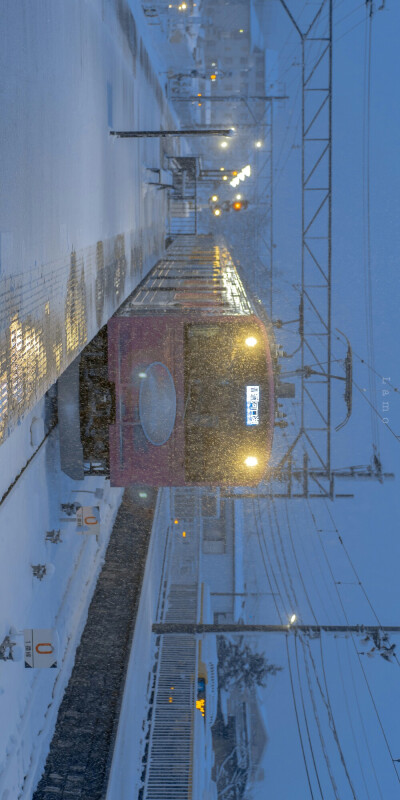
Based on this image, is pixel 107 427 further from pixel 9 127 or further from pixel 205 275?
pixel 205 275

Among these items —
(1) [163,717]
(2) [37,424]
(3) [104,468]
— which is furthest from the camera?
(1) [163,717]

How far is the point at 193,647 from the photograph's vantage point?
10523 millimetres

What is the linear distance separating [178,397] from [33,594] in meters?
1.99

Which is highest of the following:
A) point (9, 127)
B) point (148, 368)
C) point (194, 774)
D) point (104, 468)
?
point (9, 127)

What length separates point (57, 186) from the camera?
14.9 feet

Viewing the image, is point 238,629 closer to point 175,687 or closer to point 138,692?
point 175,687

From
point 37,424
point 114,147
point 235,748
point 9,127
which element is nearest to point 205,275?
point 114,147

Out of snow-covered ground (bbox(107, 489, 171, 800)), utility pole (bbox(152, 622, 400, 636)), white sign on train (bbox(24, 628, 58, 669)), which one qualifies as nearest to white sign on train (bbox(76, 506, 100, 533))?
white sign on train (bbox(24, 628, 58, 669))

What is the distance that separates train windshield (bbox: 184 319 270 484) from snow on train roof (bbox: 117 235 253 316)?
369 mm

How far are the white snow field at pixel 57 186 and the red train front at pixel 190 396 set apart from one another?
52 centimetres

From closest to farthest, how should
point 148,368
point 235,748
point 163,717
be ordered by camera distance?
point 148,368 → point 163,717 → point 235,748

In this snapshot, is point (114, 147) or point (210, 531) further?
point (210, 531)

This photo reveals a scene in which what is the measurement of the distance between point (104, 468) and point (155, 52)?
11710 millimetres

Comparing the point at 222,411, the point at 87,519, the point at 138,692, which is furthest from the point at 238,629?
the point at 222,411
